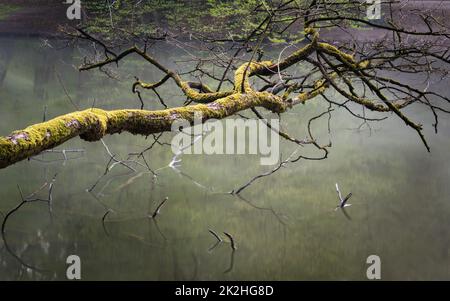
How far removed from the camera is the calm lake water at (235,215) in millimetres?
4559

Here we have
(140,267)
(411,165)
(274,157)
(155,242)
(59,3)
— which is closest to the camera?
(140,267)

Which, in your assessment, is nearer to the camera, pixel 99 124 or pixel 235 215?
pixel 99 124

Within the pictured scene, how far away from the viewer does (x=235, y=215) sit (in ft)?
17.9

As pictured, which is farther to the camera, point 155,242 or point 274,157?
point 274,157

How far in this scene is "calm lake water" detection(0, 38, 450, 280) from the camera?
456 centimetres

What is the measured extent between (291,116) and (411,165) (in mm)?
2884

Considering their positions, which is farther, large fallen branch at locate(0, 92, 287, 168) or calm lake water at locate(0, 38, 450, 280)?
calm lake water at locate(0, 38, 450, 280)

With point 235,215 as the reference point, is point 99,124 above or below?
below

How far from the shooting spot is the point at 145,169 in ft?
22.1

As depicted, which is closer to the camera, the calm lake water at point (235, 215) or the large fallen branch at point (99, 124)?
the large fallen branch at point (99, 124)

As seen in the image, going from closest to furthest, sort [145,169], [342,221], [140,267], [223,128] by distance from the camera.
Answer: [140,267] → [342,221] → [145,169] → [223,128]

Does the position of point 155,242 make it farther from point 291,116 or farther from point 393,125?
point 393,125
